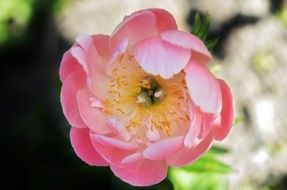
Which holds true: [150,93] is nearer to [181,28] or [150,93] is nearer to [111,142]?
[111,142]

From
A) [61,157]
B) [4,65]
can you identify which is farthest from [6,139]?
[61,157]

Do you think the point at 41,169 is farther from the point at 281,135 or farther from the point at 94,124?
the point at 281,135

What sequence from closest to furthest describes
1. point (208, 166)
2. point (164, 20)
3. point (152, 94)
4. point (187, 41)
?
point (187, 41) → point (164, 20) → point (152, 94) → point (208, 166)

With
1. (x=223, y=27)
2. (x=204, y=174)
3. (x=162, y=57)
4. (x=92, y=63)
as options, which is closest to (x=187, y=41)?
(x=162, y=57)

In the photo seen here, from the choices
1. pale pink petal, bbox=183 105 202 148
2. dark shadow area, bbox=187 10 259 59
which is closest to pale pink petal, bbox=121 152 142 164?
pale pink petal, bbox=183 105 202 148

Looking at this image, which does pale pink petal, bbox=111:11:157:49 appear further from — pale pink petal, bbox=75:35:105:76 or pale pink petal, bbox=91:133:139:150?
pale pink petal, bbox=91:133:139:150

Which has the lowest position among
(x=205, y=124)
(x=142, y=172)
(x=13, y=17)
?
(x=13, y=17)

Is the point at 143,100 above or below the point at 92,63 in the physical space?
below

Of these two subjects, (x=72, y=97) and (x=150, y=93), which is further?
(x=150, y=93)
